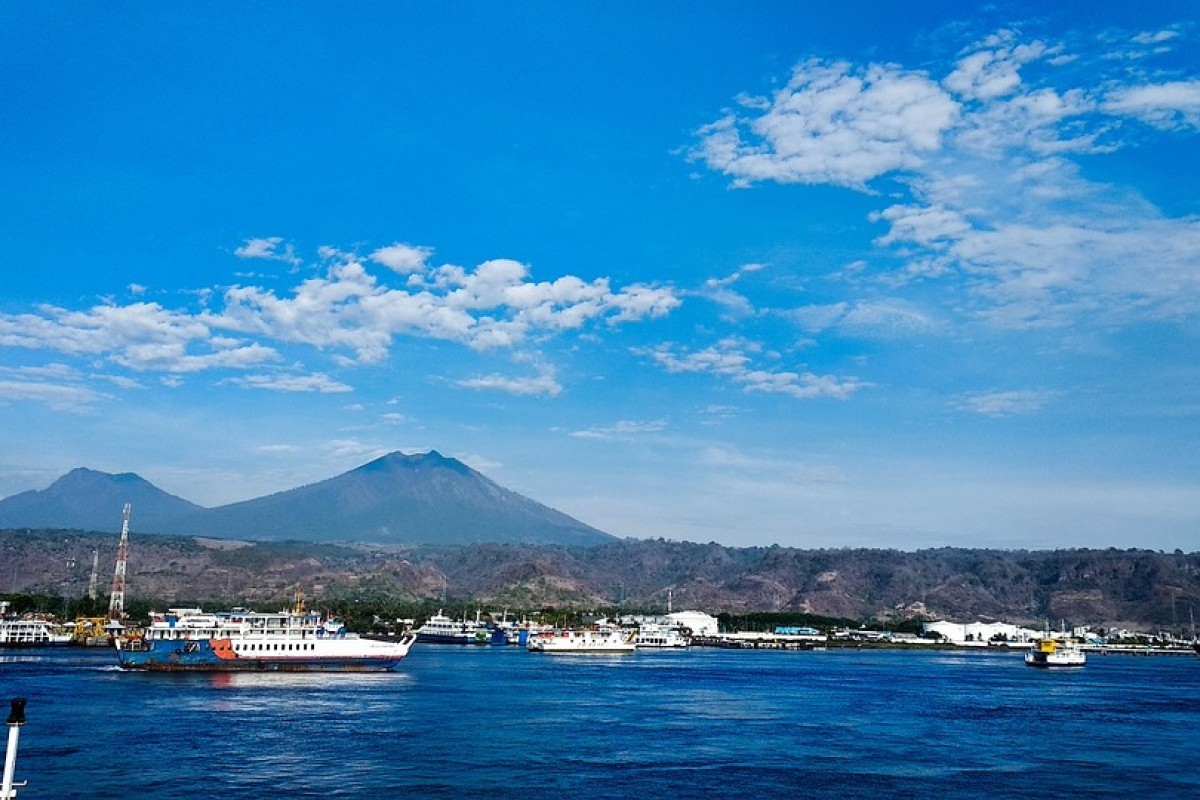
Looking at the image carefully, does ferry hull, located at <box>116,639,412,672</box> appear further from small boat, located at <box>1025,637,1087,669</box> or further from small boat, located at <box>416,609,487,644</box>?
small boat, located at <box>416,609,487,644</box>

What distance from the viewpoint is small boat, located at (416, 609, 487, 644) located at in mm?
154000

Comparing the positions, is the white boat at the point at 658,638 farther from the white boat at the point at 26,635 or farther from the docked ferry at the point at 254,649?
the docked ferry at the point at 254,649

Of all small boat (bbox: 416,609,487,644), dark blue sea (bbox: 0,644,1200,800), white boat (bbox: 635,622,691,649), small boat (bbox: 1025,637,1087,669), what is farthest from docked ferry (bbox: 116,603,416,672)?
white boat (bbox: 635,622,691,649)

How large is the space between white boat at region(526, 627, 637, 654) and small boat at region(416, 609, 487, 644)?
24018 millimetres

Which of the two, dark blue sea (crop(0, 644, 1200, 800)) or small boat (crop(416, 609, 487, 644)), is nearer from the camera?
dark blue sea (crop(0, 644, 1200, 800))

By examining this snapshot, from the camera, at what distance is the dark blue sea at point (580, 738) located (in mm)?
33094

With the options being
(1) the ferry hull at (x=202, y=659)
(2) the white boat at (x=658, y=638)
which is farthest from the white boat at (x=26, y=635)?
(2) the white boat at (x=658, y=638)

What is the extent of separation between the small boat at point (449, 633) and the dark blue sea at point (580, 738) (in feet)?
253

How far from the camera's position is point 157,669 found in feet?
238

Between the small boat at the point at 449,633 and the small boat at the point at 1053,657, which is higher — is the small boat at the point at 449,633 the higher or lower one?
the lower one

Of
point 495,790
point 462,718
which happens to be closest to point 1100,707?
point 462,718

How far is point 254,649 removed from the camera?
7350 cm

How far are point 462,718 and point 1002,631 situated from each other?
171528mm

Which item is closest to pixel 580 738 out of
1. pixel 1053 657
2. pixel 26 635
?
pixel 1053 657
